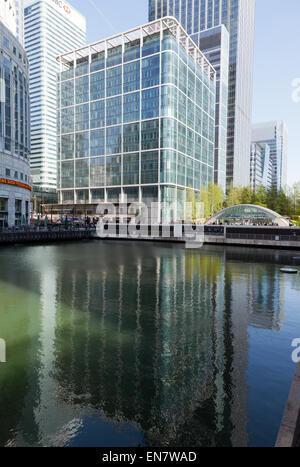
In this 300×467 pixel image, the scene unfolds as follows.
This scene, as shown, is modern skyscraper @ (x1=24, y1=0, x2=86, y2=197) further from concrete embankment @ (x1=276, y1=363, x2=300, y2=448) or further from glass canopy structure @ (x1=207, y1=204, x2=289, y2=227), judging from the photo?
concrete embankment @ (x1=276, y1=363, x2=300, y2=448)

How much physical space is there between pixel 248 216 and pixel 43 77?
564 ft

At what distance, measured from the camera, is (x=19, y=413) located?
26.9 ft

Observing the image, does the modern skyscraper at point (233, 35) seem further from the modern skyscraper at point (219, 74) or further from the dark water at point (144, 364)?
the dark water at point (144, 364)

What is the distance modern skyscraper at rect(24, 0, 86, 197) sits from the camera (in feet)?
599

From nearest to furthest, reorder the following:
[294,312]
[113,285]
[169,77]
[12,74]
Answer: [294,312]
[113,285]
[12,74]
[169,77]

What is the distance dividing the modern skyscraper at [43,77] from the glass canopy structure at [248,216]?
439 ft

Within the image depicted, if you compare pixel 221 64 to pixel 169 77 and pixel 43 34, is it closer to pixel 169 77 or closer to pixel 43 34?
pixel 169 77

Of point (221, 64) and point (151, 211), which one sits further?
point (221, 64)

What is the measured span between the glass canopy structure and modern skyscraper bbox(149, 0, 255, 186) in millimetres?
87486

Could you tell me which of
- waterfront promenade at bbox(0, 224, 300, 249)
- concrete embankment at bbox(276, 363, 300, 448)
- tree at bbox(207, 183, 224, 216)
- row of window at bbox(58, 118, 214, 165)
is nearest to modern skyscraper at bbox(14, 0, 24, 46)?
row of window at bbox(58, 118, 214, 165)

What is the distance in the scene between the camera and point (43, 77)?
182125 mm

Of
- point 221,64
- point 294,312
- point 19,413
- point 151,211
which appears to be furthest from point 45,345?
point 221,64
